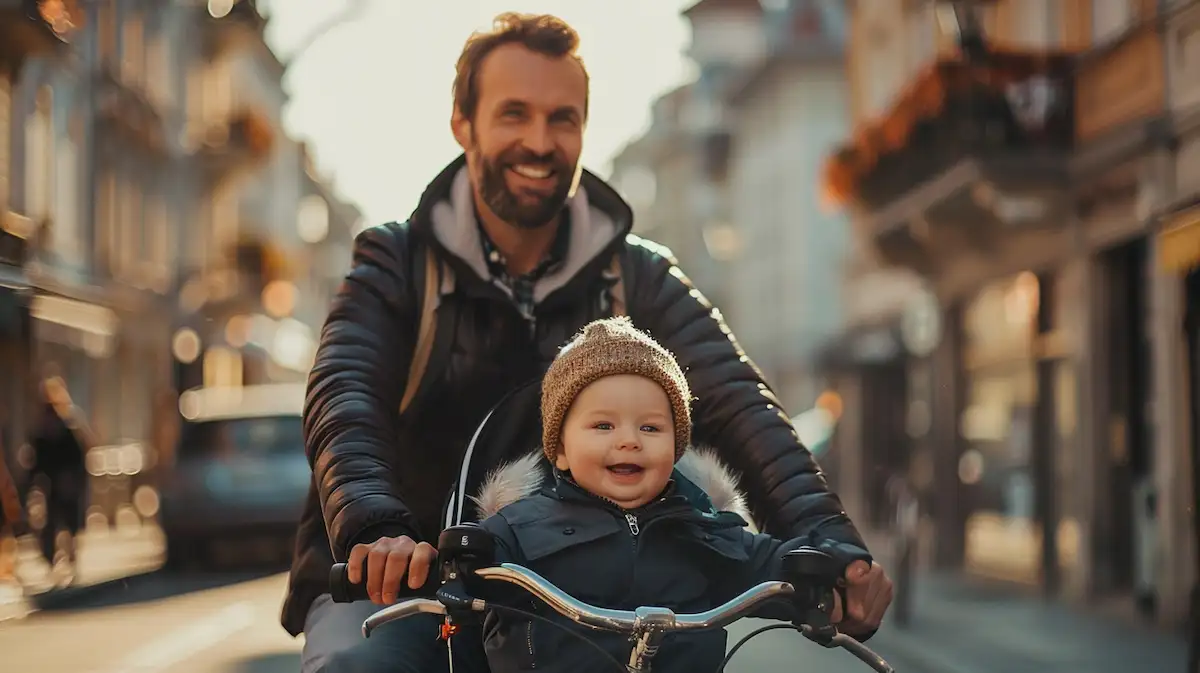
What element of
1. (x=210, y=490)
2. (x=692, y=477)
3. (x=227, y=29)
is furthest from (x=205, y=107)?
(x=692, y=477)

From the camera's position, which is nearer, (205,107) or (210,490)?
(210,490)

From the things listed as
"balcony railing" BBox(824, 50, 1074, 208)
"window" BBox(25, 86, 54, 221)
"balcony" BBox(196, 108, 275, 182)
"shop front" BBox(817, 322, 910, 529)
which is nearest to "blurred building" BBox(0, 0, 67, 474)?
"window" BBox(25, 86, 54, 221)

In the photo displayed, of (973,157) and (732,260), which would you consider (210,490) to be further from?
(732,260)

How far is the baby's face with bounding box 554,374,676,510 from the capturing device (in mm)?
3055

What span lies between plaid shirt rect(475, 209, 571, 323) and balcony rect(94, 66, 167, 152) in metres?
30.0

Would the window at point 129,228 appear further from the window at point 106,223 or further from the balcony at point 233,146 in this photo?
the balcony at point 233,146

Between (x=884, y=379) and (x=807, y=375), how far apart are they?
22.7m

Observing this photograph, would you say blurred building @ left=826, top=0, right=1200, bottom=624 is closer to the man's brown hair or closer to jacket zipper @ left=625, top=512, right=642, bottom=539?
the man's brown hair

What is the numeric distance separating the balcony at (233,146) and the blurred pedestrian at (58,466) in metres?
25.8

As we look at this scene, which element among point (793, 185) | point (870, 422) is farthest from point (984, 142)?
point (793, 185)

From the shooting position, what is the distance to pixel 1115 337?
17.4m

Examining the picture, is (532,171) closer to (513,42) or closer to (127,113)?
(513,42)

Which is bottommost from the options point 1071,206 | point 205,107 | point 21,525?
point 21,525

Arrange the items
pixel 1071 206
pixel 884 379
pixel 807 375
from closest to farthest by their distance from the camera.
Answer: pixel 1071 206 < pixel 884 379 < pixel 807 375
